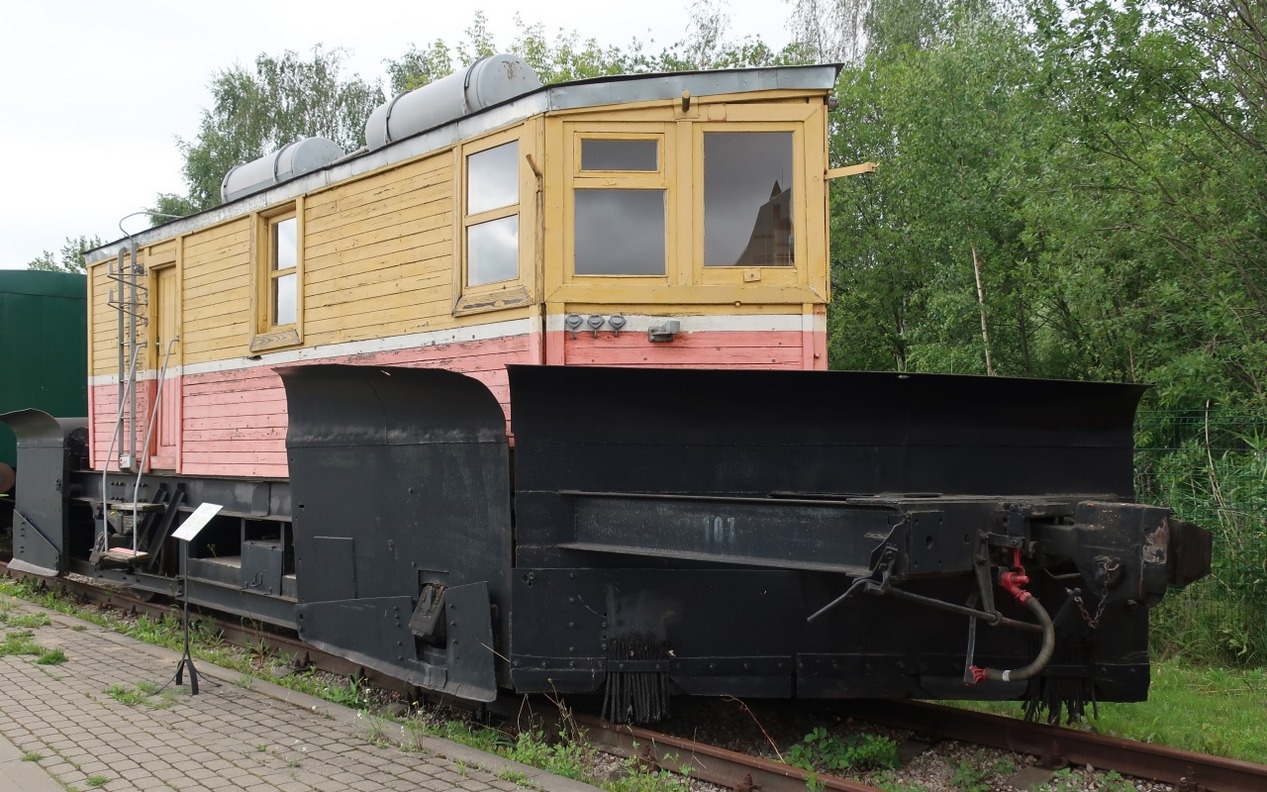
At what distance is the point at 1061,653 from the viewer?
188 inches

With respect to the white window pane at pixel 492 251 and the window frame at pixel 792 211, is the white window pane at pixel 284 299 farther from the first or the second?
the window frame at pixel 792 211

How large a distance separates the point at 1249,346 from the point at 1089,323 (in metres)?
2.70

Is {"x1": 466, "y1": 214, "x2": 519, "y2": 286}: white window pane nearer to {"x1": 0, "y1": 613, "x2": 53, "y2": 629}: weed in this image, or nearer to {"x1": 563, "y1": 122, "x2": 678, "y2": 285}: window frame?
{"x1": 563, "y1": 122, "x2": 678, "y2": 285}: window frame

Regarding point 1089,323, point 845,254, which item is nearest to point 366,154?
point 1089,323

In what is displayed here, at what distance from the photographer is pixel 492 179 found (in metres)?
5.84

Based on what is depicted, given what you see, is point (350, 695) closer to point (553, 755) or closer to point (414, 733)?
point (414, 733)

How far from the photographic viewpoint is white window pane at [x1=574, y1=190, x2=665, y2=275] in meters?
5.46

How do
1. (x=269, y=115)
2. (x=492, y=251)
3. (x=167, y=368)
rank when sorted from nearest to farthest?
(x=492, y=251), (x=167, y=368), (x=269, y=115)

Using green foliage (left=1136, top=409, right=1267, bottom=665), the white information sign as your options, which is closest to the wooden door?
the white information sign

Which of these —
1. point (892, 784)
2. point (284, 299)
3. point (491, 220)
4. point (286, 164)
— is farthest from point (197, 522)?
point (892, 784)

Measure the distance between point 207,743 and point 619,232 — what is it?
334 cm

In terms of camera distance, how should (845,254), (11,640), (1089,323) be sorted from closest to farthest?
1. (11,640)
2. (1089,323)
3. (845,254)

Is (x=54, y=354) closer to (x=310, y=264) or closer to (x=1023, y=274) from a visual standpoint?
(x=310, y=264)

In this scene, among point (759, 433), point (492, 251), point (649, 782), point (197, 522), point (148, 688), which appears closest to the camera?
point (649, 782)
